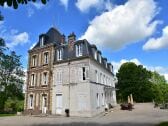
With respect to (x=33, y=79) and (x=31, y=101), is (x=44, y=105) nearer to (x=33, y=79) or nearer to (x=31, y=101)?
(x=31, y=101)

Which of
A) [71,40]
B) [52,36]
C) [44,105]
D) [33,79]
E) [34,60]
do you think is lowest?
[44,105]

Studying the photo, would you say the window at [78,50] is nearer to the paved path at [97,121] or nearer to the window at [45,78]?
the window at [45,78]

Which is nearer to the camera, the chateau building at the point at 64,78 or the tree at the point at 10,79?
the chateau building at the point at 64,78

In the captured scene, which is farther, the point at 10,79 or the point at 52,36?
the point at 10,79

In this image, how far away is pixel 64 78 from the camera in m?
27.0

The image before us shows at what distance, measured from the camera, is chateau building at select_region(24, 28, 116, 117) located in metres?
25.1

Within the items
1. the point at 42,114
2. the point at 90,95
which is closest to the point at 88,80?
the point at 90,95

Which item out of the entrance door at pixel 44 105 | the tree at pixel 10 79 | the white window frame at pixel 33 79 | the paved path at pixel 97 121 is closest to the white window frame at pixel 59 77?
the entrance door at pixel 44 105

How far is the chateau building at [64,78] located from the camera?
25.1m

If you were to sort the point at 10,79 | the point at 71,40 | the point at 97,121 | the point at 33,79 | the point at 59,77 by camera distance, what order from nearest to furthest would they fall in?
the point at 97,121, the point at 59,77, the point at 71,40, the point at 33,79, the point at 10,79

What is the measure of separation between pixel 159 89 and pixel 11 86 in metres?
28.5

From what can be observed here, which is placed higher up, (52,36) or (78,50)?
(52,36)

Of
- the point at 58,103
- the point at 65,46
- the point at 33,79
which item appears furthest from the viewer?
the point at 33,79

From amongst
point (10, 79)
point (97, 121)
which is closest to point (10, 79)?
point (10, 79)
